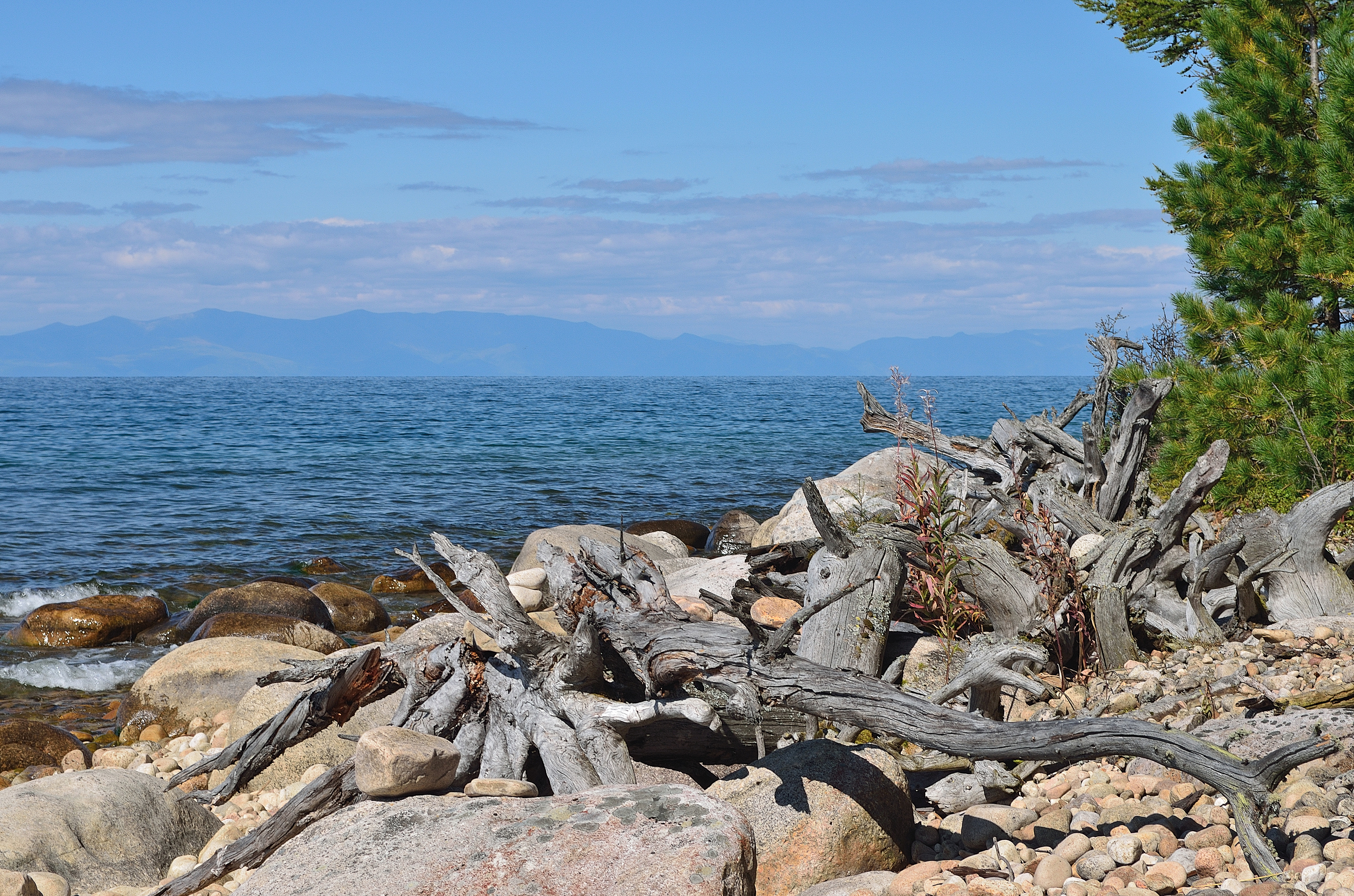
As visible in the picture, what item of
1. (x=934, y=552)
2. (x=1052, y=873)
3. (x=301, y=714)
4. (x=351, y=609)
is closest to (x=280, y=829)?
(x=301, y=714)

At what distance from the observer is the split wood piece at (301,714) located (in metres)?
5.16

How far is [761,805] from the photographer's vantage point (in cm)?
412

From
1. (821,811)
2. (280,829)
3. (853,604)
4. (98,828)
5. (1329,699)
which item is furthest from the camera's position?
(853,604)

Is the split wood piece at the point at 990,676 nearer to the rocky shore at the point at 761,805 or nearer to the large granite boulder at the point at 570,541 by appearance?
the rocky shore at the point at 761,805

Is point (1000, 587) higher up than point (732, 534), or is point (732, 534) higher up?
point (1000, 587)

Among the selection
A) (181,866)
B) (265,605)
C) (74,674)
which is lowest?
(74,674)

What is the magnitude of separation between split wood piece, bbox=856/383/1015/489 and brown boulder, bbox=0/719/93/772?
24.0 ft

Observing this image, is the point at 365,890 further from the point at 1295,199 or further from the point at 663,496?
the point at 663,496

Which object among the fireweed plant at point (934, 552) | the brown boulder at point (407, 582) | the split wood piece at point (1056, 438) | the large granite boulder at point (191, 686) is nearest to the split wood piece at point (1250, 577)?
the fireweed plant at point (934, 552)

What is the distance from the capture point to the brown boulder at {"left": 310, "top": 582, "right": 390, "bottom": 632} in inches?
433

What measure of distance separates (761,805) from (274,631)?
283 inches

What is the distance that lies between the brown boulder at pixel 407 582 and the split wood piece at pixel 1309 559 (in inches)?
357

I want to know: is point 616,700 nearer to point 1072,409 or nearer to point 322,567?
point 1072,409

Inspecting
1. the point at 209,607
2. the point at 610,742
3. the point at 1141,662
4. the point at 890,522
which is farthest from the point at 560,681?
the point at 209,607
